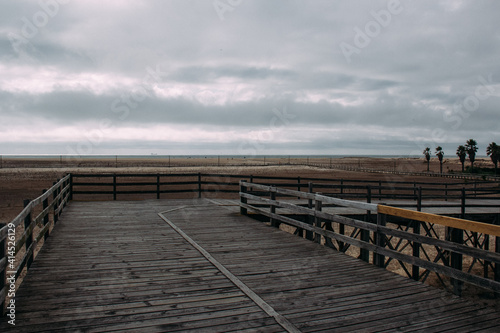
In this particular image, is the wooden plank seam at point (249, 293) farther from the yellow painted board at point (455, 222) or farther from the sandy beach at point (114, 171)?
the sandy beach at point (114, 171)

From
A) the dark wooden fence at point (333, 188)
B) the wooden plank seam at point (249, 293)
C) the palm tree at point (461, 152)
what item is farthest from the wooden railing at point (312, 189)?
the palm tree at point (461, 152)

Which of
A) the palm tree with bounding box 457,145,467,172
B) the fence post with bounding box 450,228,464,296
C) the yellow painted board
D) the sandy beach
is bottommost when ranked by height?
the sandy beach

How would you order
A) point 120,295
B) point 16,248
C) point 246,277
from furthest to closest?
1. point 246,277
2. point 16,248
3. point 120,295

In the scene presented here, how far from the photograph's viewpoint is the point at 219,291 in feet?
17.3

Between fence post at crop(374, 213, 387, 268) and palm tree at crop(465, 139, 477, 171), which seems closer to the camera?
fence post at crop(374, 213, 387, 268)

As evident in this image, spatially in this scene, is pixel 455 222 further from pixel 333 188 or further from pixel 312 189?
pixel 333 188

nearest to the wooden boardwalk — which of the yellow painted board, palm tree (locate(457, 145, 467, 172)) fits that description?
the yellow painted board

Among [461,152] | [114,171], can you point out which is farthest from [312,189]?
[461,152]

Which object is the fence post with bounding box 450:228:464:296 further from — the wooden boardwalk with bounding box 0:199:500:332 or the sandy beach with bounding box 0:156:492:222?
the sandy beach with bounding box 0:156:492:222

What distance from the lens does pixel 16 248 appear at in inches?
214

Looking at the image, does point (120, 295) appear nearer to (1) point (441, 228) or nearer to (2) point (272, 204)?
(2) point (272, 204)

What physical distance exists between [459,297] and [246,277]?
9.93 ft

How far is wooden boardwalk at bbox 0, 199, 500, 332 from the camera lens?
14.0ft

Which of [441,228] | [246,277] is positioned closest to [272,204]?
[246,277]
